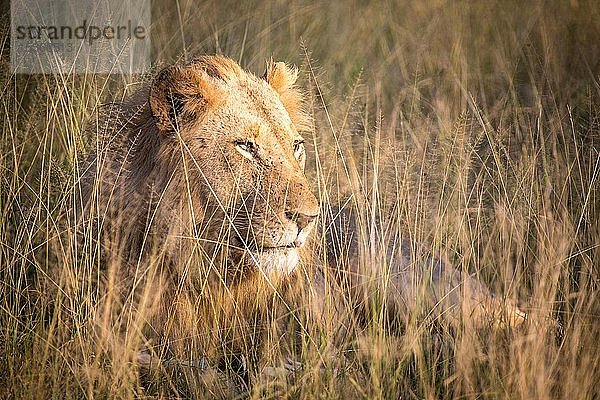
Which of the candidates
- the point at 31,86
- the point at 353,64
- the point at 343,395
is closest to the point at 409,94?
the point at 353,64

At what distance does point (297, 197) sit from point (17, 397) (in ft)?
2.89

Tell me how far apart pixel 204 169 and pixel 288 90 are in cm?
56

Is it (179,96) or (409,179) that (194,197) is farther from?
(409,179)

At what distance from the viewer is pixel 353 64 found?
14.7ft

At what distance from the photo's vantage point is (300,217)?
245cm

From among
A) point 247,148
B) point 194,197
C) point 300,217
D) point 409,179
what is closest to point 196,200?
point 194,197

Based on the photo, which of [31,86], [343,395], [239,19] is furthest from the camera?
[239,19]

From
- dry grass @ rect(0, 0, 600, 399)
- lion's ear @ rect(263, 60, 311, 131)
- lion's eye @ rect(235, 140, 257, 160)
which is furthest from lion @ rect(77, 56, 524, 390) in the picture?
lion's ear @ rect(263, 60, 311, 131)

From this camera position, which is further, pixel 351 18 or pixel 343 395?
pixel 351 18

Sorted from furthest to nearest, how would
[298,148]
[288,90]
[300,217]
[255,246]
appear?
[288,90] < [298,148] < [255,246] < [300,217]

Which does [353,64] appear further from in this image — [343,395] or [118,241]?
[343,395]

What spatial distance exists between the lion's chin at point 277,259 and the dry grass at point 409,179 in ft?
0.69

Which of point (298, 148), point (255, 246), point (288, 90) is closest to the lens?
point (255, 246)

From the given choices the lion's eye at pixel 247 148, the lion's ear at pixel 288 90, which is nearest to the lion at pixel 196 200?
the lion's eye at pixel 247 148
